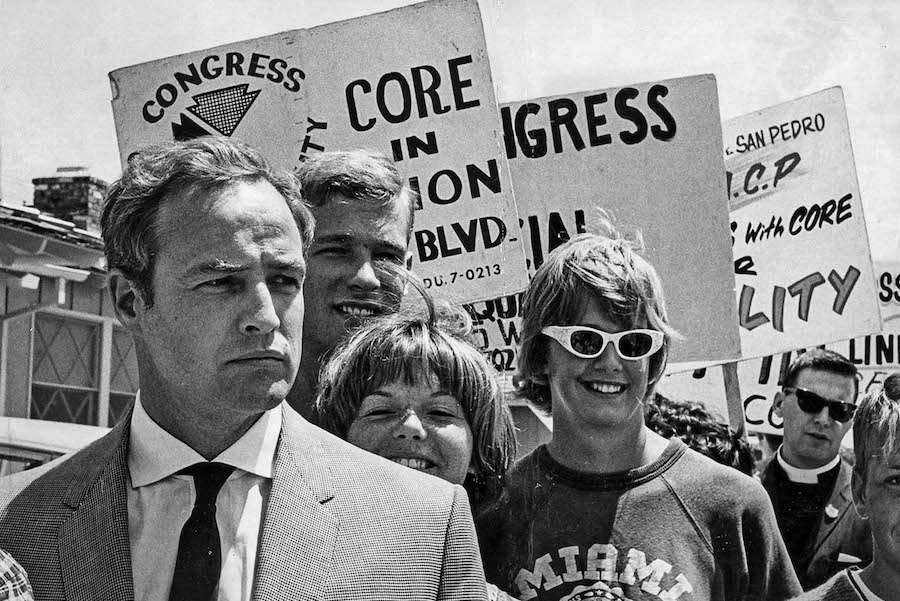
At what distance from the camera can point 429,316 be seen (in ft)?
10.3

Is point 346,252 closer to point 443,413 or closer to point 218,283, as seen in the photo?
point 443,413

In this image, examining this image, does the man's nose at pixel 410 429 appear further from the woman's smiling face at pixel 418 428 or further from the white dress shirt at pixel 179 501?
the white dress shirt at pixel 179 501

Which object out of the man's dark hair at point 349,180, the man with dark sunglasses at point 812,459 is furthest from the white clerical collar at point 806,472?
the man's dark hair at point 349,180

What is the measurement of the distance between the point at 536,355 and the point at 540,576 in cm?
61

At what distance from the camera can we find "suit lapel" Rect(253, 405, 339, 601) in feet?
6.55

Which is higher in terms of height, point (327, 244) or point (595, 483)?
point (327, 244)

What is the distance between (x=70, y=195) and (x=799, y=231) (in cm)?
879

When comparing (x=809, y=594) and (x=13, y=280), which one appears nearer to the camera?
(x=809, y=594)

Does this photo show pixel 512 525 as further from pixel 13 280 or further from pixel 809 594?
pixel 13 280

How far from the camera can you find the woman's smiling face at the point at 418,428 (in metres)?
2.83

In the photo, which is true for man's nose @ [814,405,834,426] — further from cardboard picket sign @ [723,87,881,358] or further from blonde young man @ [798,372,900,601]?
blonde young man @ [798,372,900,601]

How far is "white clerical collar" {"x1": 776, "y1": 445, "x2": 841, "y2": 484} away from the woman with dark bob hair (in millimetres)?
2065

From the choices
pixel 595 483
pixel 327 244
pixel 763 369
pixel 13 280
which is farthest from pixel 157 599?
pixel 13 280

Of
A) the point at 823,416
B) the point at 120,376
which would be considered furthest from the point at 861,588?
the point at 120,376
